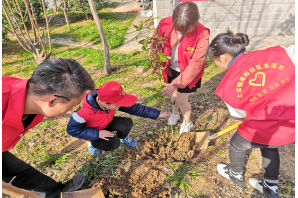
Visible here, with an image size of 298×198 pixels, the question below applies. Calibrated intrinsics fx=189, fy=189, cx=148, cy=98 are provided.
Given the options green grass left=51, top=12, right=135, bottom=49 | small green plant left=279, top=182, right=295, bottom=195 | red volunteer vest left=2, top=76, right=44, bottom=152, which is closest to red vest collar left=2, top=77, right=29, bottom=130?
red volunteer vest left=2, top=76, right=44, bottom=152

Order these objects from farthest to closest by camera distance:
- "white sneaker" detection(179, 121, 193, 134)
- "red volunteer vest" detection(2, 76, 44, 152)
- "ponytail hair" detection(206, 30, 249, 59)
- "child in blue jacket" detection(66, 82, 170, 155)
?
"white sneaker" detection(179, 121, 193, 134), "child in blue jacket" detection(66, 82, 170, 155), "ponytail hair" detection(206, 30, 249, 59), "red volunteer vest" detection(2, 76, 44, 152)

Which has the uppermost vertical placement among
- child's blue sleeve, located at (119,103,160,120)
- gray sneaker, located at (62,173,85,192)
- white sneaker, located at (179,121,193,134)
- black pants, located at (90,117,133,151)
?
child's blue sleeve, located at (119,103,160,120)

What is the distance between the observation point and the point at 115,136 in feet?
7.68

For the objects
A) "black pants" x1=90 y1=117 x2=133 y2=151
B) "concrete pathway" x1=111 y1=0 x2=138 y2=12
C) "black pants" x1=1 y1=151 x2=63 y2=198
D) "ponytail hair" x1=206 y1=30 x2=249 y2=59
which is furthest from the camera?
"concrete pathway" x1=111 y1=0 x2=138 y2=12

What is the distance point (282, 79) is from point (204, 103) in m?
2.02

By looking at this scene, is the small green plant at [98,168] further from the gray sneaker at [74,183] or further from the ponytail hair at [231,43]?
the ponytail hair at [231,43]

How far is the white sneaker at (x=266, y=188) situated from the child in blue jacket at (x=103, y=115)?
4.30 ft

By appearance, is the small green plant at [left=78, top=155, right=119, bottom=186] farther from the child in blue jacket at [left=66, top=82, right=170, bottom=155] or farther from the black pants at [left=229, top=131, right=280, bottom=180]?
the black pants at [left=229, top=131, right=280, bottom=180]

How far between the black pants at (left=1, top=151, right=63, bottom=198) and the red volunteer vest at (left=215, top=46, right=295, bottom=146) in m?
1.84

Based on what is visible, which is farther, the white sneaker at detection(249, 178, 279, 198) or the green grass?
the green grass

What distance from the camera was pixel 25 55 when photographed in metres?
Result: 5.65

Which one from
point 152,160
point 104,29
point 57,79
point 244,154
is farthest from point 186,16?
point 104,29

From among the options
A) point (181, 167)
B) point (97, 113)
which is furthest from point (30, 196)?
point (181, 167)

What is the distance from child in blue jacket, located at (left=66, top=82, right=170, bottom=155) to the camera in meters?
1.80
